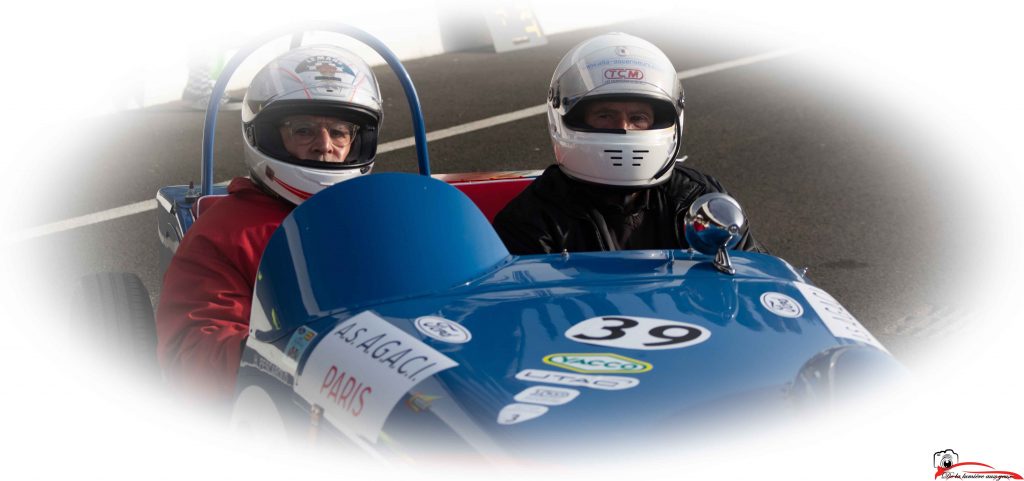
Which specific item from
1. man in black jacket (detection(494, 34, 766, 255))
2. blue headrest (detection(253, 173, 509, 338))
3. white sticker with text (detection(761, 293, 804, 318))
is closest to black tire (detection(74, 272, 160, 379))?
blue headrest (detection(253, 173, 509, 338))

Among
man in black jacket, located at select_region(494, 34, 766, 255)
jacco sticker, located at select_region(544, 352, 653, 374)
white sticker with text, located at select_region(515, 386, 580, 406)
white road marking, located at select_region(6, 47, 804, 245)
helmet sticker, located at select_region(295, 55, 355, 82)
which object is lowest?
white sticker with text, located at select_region(515, 386, 580, 406)

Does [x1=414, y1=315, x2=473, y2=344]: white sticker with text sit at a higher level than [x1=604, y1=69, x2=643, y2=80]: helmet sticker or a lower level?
lower

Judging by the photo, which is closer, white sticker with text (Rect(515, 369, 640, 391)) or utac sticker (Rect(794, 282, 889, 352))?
white sticker with text (Rect(515, 369, 640, 391))

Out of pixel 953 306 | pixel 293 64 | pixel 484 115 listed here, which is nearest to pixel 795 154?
pixel 484 115

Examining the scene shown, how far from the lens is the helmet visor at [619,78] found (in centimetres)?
482

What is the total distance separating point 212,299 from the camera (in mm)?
4211

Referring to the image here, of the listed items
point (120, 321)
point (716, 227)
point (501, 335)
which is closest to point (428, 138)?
point (120, 321)

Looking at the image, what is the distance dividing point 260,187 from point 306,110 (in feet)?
1.06

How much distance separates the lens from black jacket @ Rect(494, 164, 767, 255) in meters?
4.71

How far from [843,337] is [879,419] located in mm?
403

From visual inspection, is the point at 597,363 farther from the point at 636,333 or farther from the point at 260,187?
the point at 260,187

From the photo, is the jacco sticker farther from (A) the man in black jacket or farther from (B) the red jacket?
(A) the man in black jacket

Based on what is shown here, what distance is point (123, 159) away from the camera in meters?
10.0

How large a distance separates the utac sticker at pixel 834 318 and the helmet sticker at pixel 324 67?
1.87m
